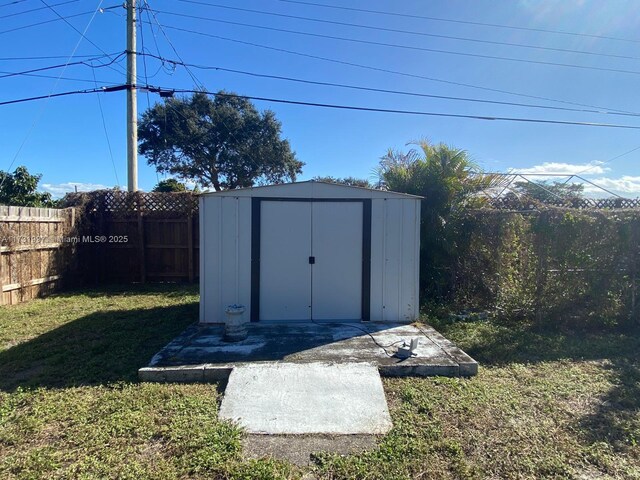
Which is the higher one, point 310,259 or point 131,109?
point 131,109

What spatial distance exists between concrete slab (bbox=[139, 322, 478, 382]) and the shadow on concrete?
389mm

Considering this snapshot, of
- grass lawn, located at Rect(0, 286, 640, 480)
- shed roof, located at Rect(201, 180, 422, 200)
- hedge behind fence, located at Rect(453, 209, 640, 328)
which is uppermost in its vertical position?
shed roof, located at Rect(201, 180, 422, 200)


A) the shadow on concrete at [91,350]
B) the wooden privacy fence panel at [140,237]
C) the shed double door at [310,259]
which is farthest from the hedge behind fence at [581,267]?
the wooden privacy fence panel at [140,237]

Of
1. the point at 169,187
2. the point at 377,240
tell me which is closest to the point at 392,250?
the point at 377,240

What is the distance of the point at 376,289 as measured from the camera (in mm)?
5543

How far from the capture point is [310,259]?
548 cm

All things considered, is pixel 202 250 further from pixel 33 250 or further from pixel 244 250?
pixel 33 250

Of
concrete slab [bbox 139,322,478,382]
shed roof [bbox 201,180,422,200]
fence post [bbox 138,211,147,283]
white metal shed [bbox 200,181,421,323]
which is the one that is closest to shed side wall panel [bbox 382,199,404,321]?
white metal shed [bbox 200,181,421,323]

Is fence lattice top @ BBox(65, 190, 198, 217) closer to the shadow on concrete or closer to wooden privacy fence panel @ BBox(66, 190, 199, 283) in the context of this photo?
wooden privacy fence panel @ BBox(66, 190, 199, 283)

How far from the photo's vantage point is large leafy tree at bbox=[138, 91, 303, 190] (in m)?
20.5

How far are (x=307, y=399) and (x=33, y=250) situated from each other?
7310 mm

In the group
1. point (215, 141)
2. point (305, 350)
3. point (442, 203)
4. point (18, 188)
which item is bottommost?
point (305, 350)

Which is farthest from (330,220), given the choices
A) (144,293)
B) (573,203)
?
(573,203)

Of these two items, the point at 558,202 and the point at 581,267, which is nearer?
the point at 581,267
